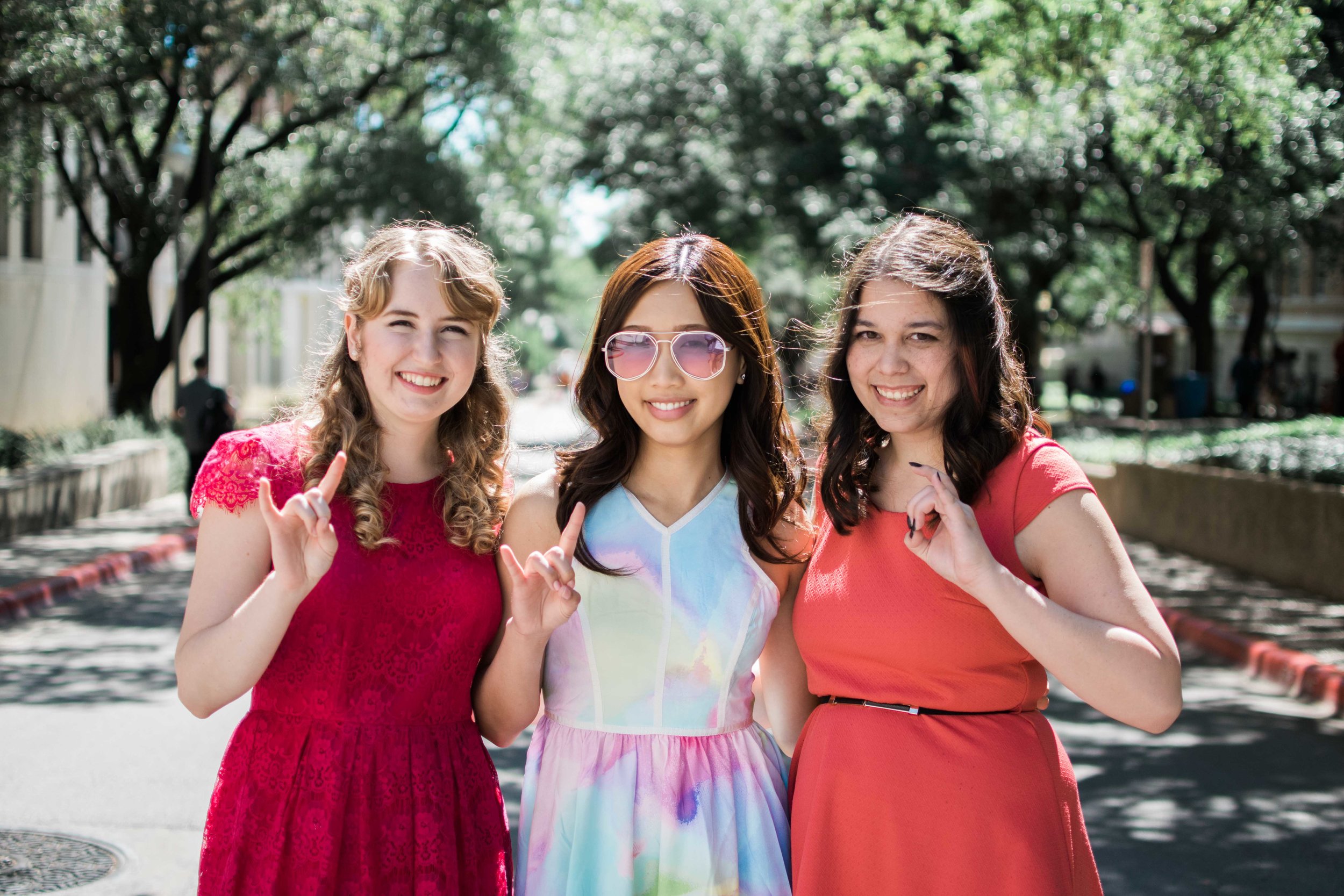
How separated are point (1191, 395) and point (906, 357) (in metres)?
28.7

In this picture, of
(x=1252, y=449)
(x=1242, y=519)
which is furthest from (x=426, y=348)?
(x=1252, y=449)

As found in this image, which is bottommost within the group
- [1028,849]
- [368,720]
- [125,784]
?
[125,784]

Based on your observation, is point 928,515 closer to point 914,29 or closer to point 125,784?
point 125,784

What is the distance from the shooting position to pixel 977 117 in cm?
1850

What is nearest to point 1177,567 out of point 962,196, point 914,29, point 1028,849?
point 914,29

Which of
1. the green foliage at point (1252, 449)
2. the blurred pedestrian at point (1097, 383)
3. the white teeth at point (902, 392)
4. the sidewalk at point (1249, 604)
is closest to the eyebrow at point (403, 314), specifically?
the white teeth at point (902, 392)

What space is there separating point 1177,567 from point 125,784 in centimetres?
980

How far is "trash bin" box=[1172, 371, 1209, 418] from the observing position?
2866cm

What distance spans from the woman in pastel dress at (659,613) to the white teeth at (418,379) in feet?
1.11

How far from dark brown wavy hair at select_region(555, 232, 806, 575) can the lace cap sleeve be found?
0.58 metres

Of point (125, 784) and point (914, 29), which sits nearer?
point (125, 784)

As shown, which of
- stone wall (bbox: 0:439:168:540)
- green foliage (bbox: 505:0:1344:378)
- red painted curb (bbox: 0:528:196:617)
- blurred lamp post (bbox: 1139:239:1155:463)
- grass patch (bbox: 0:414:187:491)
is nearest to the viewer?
red painted curb (bbox: 0:528:196:617)

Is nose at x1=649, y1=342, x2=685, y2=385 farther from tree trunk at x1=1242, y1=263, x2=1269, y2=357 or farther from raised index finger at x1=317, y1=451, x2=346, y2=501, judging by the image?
tree trunk at x1=1242, y1=263, x2=1269, y2=357

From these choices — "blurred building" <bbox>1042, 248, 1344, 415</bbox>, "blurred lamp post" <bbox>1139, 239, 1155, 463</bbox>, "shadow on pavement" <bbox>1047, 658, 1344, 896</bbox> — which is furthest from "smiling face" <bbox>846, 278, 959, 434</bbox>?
"blurred building" <bbox>1042, 248, 1344, 415</bbox>
